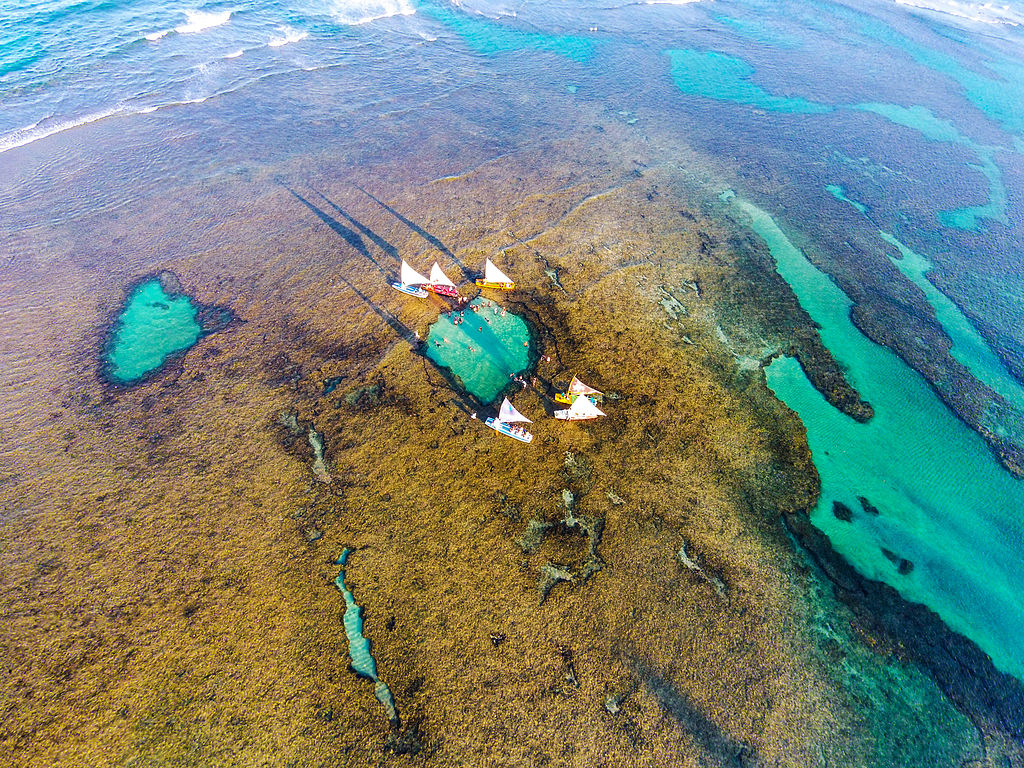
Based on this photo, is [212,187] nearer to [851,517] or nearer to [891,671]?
[851,517]

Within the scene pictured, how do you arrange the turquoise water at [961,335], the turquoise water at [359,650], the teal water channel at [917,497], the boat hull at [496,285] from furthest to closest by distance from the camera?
the boat hull at [496,285] → the turquoise water at [961,335] → the teal water channel at [917,497] → the turquoise water at [359,650]

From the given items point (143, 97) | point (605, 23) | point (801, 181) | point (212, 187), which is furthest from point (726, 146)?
point (143, 97)

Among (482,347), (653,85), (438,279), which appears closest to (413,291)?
(438,279)

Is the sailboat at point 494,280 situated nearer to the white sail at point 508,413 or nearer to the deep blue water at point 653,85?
the white sail at point 508,413

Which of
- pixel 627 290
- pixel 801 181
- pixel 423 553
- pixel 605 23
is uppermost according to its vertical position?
pixel 605 23

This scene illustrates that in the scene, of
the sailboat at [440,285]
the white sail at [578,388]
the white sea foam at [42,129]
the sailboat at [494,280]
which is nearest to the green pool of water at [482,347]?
the sailboat at [494,280]
